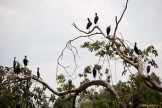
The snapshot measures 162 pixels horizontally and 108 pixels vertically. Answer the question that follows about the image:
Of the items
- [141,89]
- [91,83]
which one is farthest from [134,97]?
[91,83]

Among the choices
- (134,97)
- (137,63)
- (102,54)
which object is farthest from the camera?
(102,54)

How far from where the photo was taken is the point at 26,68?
427 inches

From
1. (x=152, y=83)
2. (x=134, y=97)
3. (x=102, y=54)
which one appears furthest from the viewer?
(x=102, y=54)

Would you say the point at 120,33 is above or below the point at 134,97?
above

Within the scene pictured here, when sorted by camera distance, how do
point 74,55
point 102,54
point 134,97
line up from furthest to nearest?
point 102,54 < point 74,55 < point 134,97

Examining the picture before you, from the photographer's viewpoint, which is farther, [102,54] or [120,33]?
[102,54]

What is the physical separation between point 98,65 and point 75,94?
1707mm

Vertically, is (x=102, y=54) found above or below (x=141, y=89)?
above

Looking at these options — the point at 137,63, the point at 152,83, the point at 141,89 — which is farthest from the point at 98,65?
the point at 152,83

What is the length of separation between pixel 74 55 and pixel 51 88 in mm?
1482

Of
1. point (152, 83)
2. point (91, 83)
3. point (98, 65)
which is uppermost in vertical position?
point (98, 65)

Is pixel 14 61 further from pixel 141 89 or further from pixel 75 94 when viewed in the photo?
pixel 141 89

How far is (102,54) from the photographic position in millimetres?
10992

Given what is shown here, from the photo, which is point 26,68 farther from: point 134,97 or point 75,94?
point 134,97
